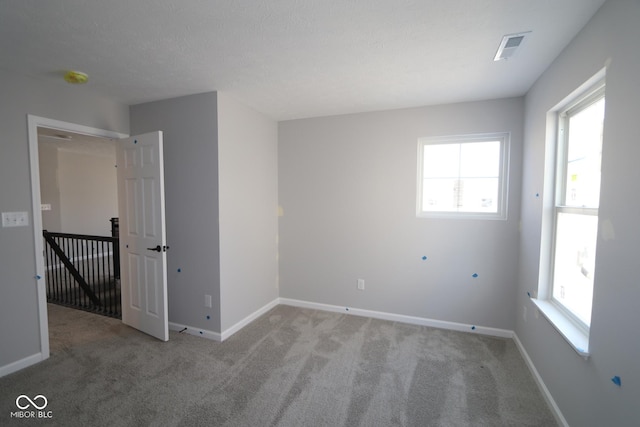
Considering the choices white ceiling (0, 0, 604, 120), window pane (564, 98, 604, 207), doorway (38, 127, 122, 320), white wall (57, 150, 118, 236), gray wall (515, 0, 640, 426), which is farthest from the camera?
white wall (57, 150, 118, 236)

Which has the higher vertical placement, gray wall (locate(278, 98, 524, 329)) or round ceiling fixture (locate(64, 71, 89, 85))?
round ceiling fixture (locate(64, 71, 89, 85))

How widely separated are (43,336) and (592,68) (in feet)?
14.7

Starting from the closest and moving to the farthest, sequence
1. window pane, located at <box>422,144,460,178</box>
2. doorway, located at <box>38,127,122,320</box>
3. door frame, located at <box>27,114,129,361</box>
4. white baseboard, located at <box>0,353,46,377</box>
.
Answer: white baseboard, located at <box>0,353,46,377</box> < door frame, located at <box>27,114,129,361</box> < window pane, located at <box>422,144,460,178</box> < doorway, located at <box>38,127,122,320</box>

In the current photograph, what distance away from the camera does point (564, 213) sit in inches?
81.0

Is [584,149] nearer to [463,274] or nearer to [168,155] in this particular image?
[463,274]

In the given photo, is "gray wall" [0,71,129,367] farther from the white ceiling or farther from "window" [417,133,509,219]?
"window" [417,133,509,219]

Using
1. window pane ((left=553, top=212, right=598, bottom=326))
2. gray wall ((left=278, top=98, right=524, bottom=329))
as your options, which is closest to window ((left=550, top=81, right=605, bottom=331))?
window pane ((left=553, top=212, right=598, bottom=326))

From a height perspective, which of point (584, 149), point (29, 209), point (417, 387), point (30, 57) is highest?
point (30, 57)

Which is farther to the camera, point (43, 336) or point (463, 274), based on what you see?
point (463, 274)

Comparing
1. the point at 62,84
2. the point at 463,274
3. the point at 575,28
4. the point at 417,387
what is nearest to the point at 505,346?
the point at 463,274

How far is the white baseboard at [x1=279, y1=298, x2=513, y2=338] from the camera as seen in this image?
2951 mm

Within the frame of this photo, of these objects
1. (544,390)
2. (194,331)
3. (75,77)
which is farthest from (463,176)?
(75,77)

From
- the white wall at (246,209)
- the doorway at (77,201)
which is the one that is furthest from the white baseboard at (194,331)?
the doorway at (77,201)

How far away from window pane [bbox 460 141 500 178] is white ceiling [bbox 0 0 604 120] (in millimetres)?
512
